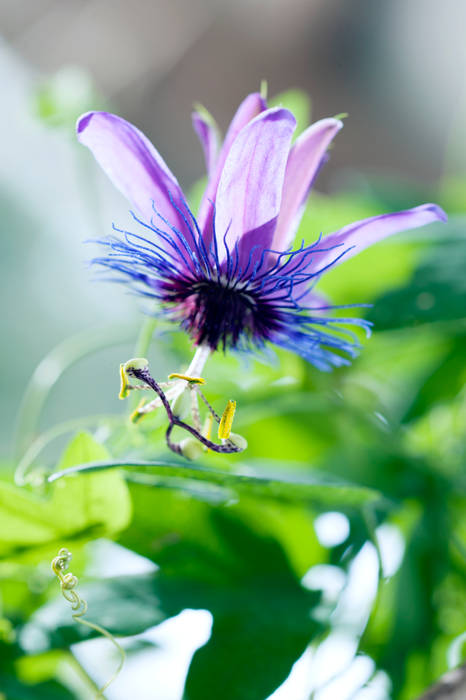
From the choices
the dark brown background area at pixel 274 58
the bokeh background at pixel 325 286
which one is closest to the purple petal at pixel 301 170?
the bokeh background at pixel 325 286

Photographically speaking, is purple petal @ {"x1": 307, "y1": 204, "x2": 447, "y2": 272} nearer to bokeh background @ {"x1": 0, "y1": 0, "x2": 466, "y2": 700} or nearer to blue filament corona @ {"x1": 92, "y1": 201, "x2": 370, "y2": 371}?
blue filament corona @ {"x1": 92, "y1": 201, "x2": 370, "y2": 371}

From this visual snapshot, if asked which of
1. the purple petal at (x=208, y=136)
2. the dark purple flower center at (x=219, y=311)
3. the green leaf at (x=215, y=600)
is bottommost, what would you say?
the green leaf at (x=215, y=600)

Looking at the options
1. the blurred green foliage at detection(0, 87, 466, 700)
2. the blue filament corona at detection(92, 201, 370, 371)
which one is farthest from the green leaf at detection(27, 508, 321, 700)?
the blue filament corona at detection(92, 201, 370, 371)

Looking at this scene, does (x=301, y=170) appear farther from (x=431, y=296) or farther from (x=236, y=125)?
(x=431, y=296)

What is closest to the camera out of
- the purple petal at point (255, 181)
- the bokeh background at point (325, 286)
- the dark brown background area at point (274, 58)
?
the purple petal at point (255, 181)

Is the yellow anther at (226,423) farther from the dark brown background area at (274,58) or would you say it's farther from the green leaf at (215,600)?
the dark brown background area at (274,58)

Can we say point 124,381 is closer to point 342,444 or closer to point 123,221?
point 342,444

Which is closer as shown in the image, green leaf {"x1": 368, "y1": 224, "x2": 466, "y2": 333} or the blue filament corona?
the blue filament corona
